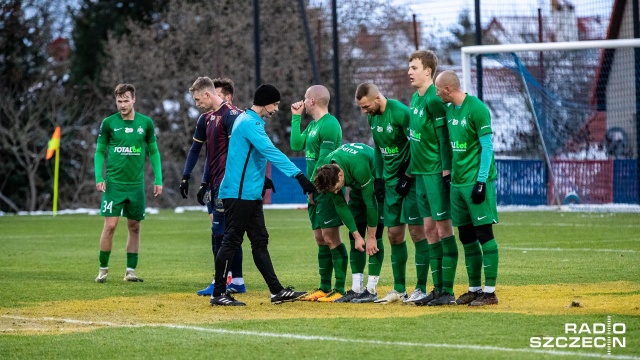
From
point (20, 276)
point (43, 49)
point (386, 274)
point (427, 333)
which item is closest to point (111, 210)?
point (20, 276)

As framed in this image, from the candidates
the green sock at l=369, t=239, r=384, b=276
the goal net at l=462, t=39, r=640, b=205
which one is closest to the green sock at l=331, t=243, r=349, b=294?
the green sock at l=369, t=239, r=384, b=276

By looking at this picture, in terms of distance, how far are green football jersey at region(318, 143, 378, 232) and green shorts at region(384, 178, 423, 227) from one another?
0.45ft

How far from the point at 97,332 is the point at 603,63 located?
18088 millimetres

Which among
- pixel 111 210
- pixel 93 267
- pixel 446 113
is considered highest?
pixel 446 113

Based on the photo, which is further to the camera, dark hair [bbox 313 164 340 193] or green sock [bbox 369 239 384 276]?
green sock [bbox 369 239 384 276]

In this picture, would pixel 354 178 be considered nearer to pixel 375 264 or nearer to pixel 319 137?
pixel 319 137

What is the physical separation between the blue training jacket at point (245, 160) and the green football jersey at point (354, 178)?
1.90 feet

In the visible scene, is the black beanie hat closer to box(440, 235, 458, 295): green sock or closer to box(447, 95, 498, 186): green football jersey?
box(447, 95, 498, 186): green football jersey


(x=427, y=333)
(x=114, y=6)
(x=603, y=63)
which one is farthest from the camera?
(x=114, y=6)

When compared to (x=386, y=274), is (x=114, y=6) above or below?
above

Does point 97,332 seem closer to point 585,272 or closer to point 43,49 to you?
point 585,272

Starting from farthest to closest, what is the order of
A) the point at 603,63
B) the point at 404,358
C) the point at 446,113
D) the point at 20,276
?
the point at 603,63, the point at 20,276, the point at 446,113, the point at 404,358

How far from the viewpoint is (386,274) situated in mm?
13852

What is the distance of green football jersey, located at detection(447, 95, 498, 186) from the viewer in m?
10.1
